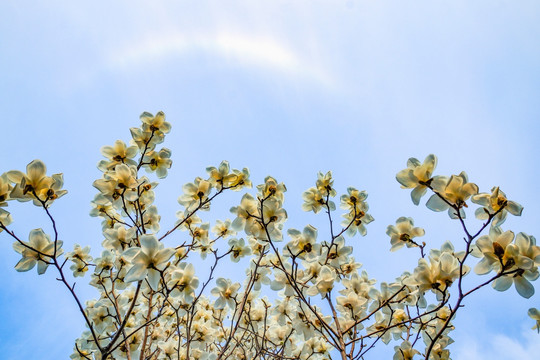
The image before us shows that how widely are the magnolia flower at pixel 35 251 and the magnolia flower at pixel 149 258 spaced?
64 cm

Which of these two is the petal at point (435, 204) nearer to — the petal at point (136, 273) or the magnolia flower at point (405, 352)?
the magnolia flower at point (405, 352)

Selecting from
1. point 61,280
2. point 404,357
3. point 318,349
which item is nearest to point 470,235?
point 404,357

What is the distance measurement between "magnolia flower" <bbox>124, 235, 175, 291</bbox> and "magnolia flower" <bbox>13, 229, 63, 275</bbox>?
642 mm

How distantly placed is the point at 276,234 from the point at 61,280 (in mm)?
1275

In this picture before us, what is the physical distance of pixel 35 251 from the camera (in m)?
1.77

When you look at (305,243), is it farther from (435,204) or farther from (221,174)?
(435,204)

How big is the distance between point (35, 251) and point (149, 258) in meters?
0.78

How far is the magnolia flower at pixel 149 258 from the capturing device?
1.48 metres

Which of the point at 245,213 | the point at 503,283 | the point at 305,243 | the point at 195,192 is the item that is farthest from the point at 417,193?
the point at 195,192

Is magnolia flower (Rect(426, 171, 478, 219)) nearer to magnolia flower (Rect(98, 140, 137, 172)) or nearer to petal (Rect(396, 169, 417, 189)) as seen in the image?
petal (Rect(396, 169, 417, 189))

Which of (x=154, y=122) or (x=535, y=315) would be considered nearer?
(x=535, y=315)

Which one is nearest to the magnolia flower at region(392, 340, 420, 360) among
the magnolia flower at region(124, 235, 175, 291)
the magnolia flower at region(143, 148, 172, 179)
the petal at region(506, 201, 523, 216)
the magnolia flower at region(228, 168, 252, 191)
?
the petal at region(506, 201, 523, 216)

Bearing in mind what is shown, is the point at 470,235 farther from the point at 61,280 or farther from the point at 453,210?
the point at 61,280

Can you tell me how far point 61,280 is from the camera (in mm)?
1826
